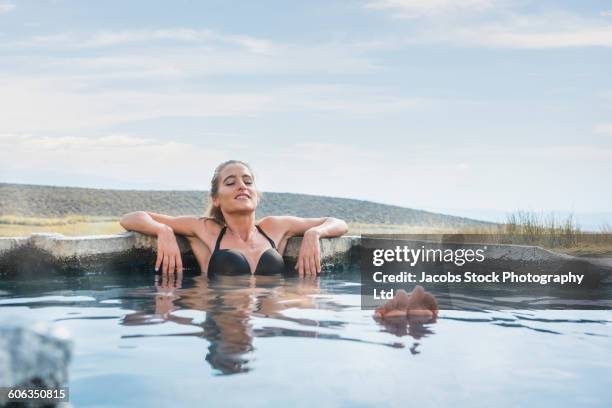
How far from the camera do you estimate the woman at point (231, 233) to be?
6.55 meters

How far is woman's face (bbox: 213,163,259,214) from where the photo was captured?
6547 millimetres

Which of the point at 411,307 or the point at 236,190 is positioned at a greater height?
the point at 236,190

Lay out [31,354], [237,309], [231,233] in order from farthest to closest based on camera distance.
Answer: [231,233]
[237,309]
[31,354]

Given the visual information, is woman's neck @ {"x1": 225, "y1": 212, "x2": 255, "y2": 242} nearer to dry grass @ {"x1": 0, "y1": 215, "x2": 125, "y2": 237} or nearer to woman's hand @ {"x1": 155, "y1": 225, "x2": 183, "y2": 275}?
woman's hand @ {"x1": 155, "y1": 225, "x2": 183, "y2": 275}

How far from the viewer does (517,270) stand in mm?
7316

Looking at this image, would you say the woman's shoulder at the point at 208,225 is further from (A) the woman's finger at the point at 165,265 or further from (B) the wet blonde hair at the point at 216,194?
(A) the woman's finger at the point at 165,265

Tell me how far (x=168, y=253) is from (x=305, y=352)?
3.05 meters

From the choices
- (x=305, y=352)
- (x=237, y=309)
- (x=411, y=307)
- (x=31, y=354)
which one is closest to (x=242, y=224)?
(x=237, y=309)

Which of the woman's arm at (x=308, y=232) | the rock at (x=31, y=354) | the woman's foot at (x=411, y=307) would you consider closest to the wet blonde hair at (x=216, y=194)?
the woman's arm at (x=308, y=232)

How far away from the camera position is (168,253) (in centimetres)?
648

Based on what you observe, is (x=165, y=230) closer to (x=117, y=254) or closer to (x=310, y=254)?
(x=117, y=254)

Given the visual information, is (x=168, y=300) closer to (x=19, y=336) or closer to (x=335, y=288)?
(x=335, y=288)

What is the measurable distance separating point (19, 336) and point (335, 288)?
12.9ft

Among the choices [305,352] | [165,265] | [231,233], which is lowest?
[305,352]
